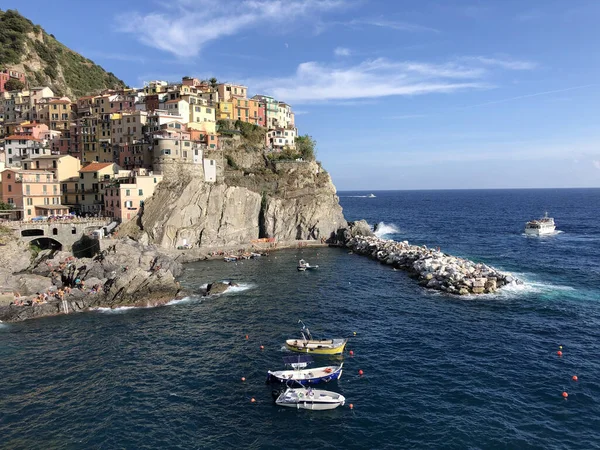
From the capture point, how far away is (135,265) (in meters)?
65.3

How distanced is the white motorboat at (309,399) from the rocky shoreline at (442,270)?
1329 inches

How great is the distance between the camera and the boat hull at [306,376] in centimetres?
3728

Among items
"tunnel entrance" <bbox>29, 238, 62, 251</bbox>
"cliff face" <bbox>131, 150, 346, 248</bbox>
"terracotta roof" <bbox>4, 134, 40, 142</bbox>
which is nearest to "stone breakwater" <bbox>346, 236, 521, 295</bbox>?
"cliff face" <bbox>131, 150, 346, 248</bbox>

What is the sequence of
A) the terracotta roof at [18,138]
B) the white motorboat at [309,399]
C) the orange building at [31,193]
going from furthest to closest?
1. the terracotta roof at [18,138]
2. the orange building at [31,193]
3. the white motorboat at [309,399]

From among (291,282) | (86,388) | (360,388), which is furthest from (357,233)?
(86,388)

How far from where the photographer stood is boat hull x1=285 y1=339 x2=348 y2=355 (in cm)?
4319

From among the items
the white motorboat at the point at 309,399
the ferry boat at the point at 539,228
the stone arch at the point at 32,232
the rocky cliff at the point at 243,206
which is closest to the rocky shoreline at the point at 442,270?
the rocky cliff at the point at 243,206

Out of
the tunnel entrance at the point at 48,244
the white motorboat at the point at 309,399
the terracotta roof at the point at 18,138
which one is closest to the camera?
the white motorboat at the point at 309,399

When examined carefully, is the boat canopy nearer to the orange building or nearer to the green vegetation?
the orange building

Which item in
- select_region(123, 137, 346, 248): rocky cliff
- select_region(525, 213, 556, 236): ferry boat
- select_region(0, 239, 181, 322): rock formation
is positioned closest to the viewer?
select_region(0, 239, 181, 322): rock formation

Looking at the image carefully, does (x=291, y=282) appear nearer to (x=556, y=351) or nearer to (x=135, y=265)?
(x=135, y=265)

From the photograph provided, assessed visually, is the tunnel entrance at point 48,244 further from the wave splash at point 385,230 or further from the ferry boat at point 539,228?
the ferry boat at point 539,228

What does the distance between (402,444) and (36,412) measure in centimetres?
2744

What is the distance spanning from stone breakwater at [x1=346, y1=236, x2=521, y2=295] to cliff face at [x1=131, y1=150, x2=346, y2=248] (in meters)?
20.9
